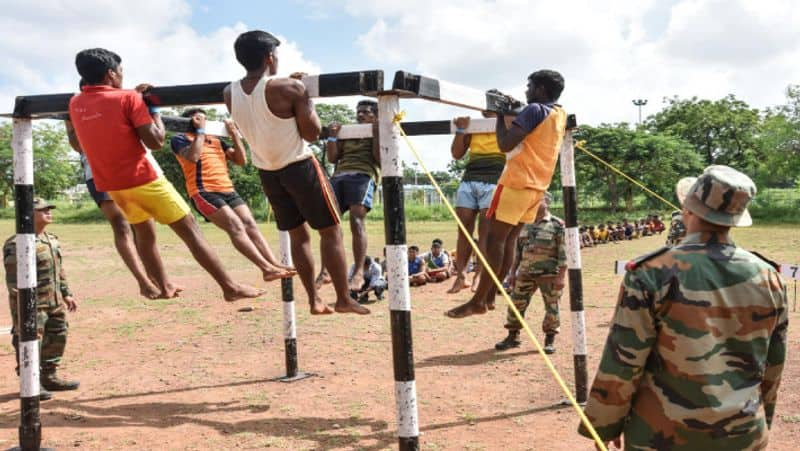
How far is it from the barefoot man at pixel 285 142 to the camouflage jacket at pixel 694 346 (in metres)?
2.38

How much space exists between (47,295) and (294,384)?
8.87 ft

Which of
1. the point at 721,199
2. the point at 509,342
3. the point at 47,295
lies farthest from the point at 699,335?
the point at 47,295

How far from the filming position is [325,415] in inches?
253

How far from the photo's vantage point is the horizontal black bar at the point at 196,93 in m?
4.12

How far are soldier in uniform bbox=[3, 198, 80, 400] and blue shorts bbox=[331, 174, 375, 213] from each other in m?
3.00

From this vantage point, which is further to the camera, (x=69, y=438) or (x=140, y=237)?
(x=69, y=438)

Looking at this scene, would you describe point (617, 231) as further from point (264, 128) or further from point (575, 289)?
point (264, 128)

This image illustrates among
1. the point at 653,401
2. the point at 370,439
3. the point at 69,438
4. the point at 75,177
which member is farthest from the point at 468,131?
the point at 75,177

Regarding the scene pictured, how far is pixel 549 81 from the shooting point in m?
5.16

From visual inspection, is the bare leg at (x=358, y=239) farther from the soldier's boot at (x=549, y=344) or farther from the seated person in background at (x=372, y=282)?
the seated person in background at (x=372, y=282)

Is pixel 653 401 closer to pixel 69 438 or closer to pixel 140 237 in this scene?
pixel 140 237

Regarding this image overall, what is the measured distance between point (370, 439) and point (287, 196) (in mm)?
2159

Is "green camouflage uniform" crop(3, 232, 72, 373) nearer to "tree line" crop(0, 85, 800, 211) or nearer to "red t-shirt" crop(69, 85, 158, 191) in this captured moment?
"red t-shirt" crop(69, 85, 158, 191)

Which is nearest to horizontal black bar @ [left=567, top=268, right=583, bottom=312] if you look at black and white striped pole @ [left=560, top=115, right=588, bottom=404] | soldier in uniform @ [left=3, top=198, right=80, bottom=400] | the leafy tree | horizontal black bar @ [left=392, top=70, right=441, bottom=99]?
black and white striped pole @ [left=560, top=115, right=588, bottom=404]
